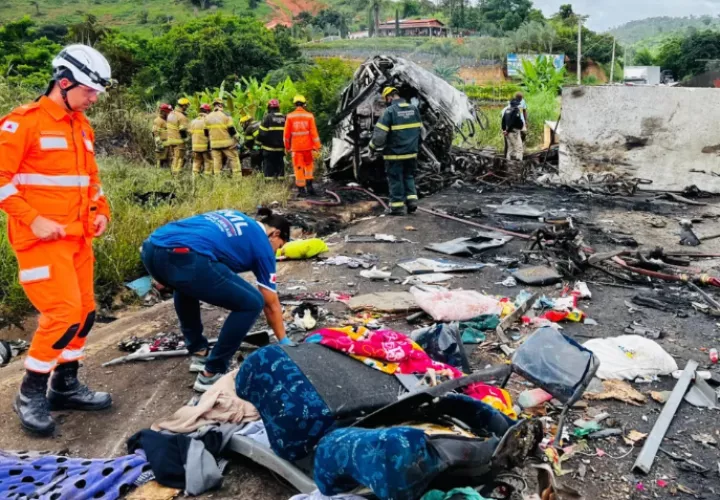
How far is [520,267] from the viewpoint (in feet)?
21.1

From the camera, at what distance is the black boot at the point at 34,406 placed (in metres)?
3.36

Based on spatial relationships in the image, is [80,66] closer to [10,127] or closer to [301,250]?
[10,127]

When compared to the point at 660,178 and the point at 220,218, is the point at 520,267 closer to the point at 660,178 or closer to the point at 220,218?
the point at 220,218

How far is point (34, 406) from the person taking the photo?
11.1ft

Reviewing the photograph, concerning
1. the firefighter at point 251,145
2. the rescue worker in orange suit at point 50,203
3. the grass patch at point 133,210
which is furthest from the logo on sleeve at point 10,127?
the firefighter at point 251,145

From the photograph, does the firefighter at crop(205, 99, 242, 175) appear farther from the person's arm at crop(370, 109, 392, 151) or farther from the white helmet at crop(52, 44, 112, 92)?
the white helmet at crop(52, 44, 112, 92)

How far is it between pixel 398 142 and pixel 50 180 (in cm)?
584

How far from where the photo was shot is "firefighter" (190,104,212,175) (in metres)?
11.8

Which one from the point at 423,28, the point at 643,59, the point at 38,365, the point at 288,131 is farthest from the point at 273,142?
the point at 423,28

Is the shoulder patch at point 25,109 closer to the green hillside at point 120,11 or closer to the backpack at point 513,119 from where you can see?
the backpack at point 513,119

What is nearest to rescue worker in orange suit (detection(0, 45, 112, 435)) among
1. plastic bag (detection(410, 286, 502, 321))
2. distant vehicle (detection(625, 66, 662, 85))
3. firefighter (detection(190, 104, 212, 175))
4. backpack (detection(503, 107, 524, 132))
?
plastic bag (detection(410, 286, 502, 321))

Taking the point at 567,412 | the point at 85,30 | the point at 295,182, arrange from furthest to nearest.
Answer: the point at 85,30, the point at 295,182, the point at 567,412

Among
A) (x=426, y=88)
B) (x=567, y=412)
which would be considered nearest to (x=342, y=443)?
(x=567, y=412)

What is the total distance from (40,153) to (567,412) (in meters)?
3.03
